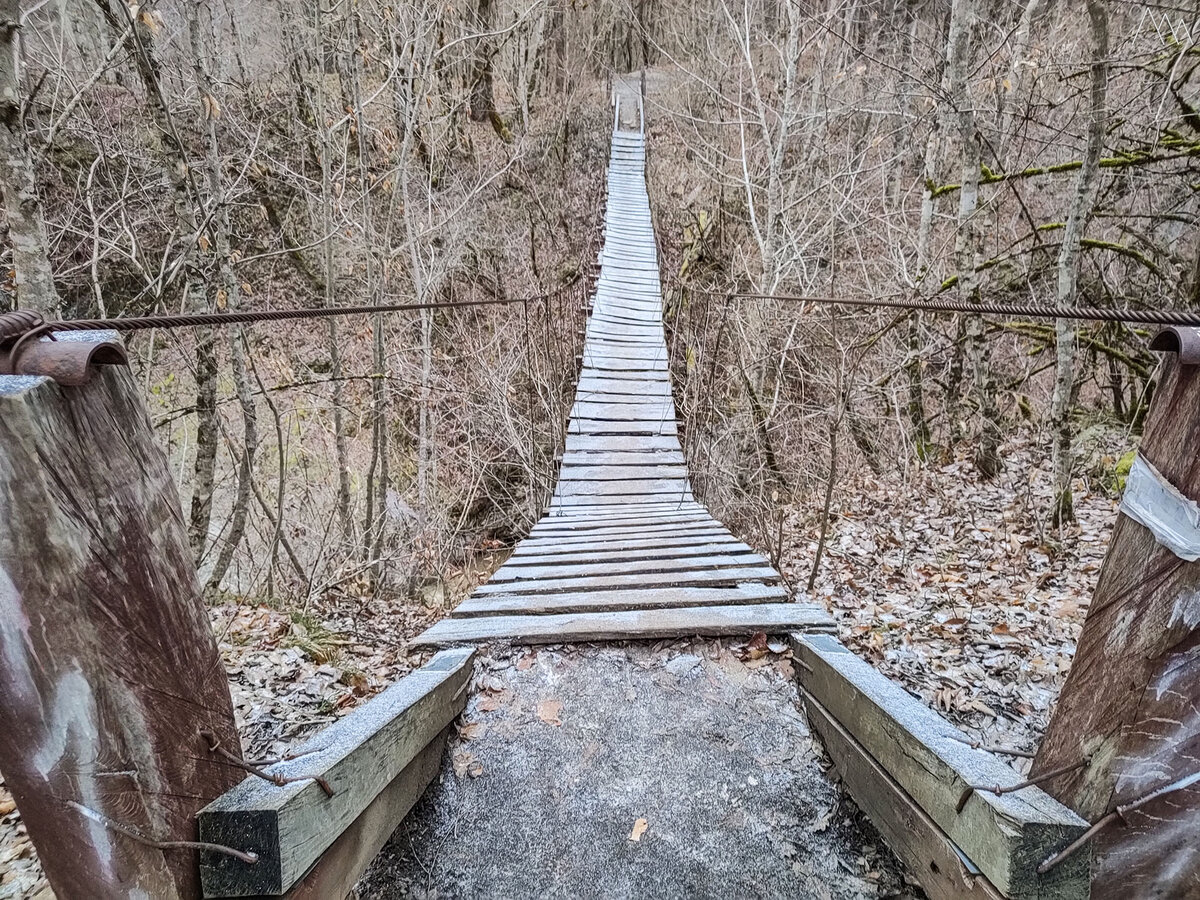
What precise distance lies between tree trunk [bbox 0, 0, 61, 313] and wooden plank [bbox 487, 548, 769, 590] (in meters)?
2.29

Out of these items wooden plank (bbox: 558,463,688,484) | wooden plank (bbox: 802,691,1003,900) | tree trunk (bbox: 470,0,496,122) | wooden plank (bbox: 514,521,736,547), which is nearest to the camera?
wooden plank (bbox: 802,691,1003,900)

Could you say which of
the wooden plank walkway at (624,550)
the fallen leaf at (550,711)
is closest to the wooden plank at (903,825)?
the wooden plank walkway at (624,550)

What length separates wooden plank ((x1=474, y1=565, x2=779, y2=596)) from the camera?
2527 mm

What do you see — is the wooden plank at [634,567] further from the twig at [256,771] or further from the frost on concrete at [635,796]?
the twig at [256,771]

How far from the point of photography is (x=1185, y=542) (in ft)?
2.72

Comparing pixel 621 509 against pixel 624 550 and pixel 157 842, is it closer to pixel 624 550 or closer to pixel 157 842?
pixel 624 550

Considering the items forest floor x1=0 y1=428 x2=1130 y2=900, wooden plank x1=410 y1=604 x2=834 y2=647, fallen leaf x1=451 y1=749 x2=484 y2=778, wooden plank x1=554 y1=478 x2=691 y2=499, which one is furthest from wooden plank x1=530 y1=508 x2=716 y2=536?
fallen leaf x1=451 y1=749 x2=484 y2=778

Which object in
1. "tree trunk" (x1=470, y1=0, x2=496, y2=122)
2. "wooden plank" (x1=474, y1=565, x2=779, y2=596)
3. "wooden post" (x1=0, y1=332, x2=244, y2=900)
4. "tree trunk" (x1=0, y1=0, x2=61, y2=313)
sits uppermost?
"tree trunk" (x1=470, y1=0, x2=496, y2=122)

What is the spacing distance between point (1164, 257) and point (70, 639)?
7254 mm

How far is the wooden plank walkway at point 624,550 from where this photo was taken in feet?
7.11

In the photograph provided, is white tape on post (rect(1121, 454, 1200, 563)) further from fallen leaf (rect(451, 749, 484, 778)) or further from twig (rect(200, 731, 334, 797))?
fallen leaf (rect(451, 749, 484, 778))

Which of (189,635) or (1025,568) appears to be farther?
(1025,568)

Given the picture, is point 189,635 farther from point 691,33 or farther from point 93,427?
point 691,33

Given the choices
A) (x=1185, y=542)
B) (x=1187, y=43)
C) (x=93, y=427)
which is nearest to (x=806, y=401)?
(x=1187, y=43)
